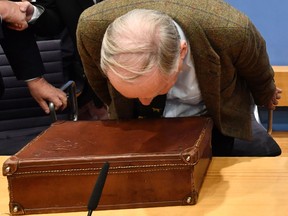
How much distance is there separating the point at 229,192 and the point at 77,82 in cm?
128

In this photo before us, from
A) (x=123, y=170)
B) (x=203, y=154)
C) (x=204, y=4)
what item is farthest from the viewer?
(x=204, y=4)

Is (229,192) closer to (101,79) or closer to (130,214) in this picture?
(130,214)

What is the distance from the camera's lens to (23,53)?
1.65 meters

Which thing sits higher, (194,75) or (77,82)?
(194,75)

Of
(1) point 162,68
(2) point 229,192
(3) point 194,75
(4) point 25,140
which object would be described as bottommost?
(4) point 25,140

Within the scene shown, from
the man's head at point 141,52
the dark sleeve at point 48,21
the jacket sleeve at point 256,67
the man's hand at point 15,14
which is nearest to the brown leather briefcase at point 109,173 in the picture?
the man's head at point 141,52

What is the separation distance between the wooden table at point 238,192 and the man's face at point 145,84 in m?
0.23

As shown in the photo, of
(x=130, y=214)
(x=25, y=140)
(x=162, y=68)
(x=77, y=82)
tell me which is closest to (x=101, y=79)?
(x=162, y=68)

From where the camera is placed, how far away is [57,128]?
1.13 metres

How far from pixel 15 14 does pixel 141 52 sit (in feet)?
2.37

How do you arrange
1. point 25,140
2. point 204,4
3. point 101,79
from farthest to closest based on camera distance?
point 25,140 < point 101,79 < point 204,4

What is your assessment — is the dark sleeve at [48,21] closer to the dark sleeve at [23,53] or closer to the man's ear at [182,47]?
the dark sleeve at [23,53]

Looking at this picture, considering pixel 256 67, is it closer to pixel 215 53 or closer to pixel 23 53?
pixel 215 53

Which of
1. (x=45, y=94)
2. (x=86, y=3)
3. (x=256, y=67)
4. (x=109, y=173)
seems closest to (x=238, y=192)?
(x=109, y=173)
